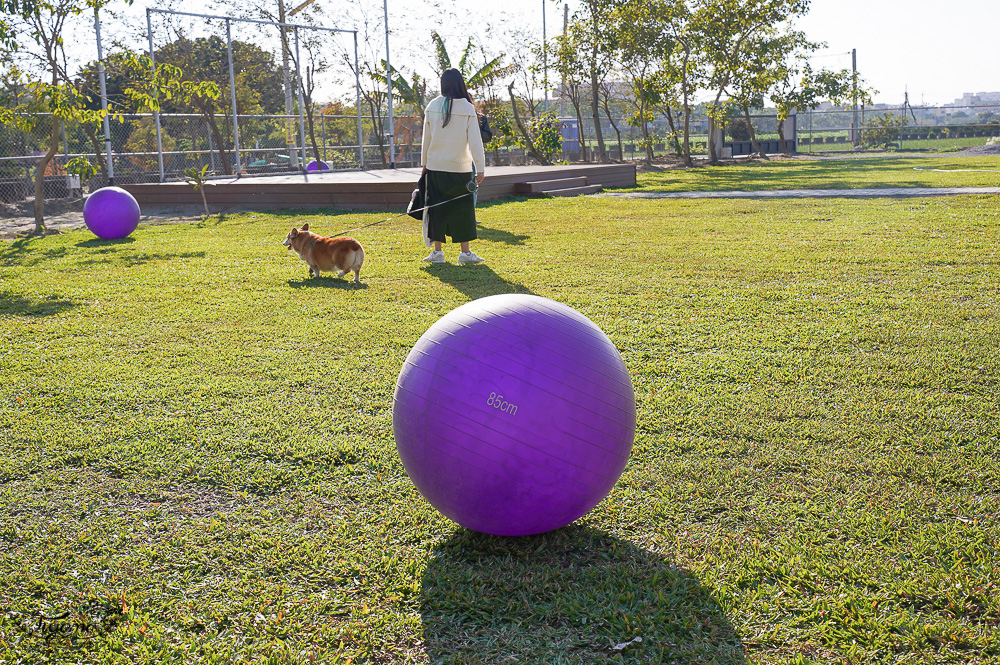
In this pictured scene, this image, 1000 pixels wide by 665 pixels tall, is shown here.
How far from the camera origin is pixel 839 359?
544 centimetres

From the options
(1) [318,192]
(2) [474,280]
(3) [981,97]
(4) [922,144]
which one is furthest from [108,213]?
(3) [981,97]

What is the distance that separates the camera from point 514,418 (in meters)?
2.81

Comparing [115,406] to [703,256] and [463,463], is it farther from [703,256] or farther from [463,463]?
[703,256]

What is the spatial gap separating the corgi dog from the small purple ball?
615cm

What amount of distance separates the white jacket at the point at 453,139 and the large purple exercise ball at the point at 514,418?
21.3 feet

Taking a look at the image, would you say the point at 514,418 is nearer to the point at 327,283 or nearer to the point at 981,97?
the point at 327,283

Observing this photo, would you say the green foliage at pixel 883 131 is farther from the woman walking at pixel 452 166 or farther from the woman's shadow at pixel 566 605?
the woman's shadow at pixel 566 605

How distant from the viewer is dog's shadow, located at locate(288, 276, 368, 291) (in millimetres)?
8414

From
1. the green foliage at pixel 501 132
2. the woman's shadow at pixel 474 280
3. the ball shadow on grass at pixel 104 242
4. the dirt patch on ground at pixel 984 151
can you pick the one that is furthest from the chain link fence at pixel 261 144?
the dirt patch on ground at pixel 984 151

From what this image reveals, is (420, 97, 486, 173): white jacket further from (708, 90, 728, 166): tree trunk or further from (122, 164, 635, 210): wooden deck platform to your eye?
(708, 90, 728, 166): tree trunk

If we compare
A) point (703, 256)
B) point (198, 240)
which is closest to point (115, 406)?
point (703, 256)

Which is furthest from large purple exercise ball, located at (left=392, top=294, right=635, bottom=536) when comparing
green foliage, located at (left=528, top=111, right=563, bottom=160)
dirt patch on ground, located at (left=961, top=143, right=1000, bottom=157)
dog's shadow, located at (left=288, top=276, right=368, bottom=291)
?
dirt patch on ground, located at (left=961, top=143, right=1000, bottom=157)

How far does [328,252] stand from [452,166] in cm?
193

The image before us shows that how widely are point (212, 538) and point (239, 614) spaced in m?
0.61
